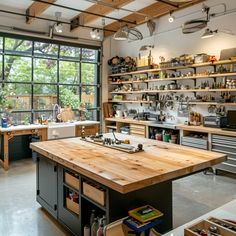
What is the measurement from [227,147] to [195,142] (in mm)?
651

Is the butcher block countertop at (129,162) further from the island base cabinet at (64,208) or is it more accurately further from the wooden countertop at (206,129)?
the wooden countertop at (206,129)

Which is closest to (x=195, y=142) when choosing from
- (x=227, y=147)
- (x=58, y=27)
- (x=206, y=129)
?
(x=206, y=129)

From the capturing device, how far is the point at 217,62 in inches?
A: 192

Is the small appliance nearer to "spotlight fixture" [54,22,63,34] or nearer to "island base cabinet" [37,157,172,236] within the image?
"island base cabinet" [37,157,172,236]

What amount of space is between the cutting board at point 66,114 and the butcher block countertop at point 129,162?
335cm

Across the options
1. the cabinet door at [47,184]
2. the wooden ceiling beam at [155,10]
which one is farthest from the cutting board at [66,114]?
the cabinet door at [47,184]

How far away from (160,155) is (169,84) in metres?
3.60

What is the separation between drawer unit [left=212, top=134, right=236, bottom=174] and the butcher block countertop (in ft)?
5.91

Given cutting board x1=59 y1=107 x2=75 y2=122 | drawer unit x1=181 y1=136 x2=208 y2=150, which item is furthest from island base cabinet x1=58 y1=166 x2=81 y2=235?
cutting board x1=59 y1=107 x2=75 y2=122

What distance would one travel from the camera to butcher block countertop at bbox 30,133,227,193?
6.44 ft

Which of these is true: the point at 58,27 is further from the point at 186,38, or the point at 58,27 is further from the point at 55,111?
the point at 186,38

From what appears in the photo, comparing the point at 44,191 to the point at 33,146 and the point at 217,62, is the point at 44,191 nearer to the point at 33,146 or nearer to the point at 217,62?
the point at 33,146

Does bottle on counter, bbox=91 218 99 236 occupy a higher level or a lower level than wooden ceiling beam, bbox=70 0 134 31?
lower

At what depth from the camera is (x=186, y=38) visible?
5.77 m
